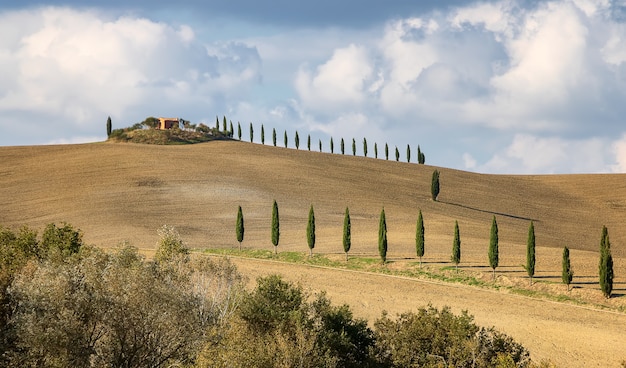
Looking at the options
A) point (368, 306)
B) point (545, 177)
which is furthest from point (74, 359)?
point (545, 177)

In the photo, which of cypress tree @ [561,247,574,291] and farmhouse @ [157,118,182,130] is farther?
farmhouse @ [157,118,182,130]

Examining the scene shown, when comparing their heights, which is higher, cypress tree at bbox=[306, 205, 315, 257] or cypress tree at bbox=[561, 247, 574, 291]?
cypress tree at bbox=[306, 205, 315, 257]

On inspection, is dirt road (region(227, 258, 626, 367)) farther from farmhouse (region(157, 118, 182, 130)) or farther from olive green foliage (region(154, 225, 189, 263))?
farmhouse (region(157, 118, 182, 130))

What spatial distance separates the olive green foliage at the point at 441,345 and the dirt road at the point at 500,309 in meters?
8.51

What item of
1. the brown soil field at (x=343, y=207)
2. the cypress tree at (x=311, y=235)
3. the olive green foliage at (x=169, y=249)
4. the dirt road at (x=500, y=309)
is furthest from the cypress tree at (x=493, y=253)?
the olive green foliage at (x=169, y=249)

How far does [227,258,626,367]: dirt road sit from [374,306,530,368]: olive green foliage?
8.51 metres

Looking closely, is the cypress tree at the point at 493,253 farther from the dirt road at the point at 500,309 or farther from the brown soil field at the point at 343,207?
the dirt road at the point at 500,309

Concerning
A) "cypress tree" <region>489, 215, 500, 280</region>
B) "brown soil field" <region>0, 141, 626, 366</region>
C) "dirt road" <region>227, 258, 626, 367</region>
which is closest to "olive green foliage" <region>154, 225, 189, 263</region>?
"dirt road" <region>227, 258, 626, 367</region>

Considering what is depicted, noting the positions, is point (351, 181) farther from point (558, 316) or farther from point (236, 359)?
point (236, 359)

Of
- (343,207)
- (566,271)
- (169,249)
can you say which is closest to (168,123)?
(343,207)

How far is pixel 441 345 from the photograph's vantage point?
39750 millimetres

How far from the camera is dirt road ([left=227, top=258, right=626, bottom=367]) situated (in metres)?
48.0

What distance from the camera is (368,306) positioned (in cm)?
5512

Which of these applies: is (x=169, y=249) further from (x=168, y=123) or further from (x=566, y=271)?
(x=168, y=123)
